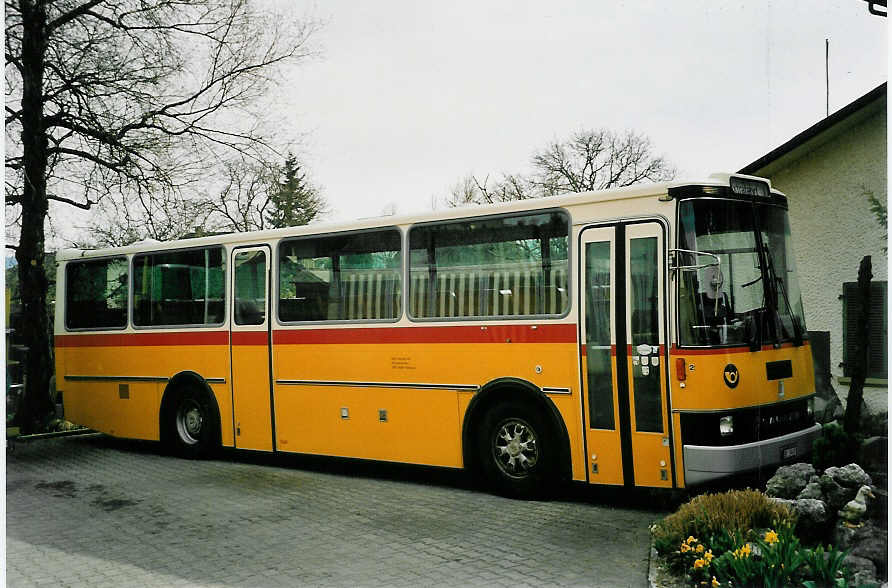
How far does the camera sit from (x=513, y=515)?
7.91 metres

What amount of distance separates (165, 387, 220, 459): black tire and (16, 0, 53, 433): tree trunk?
14.3 feet

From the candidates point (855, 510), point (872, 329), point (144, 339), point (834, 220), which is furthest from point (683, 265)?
point (144, 339)

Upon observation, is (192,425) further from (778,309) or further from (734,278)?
(778,309)

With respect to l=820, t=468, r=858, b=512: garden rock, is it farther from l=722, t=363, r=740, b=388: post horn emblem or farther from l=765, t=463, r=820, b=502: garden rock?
l=722, t=363, r=740, b=388: post horn emblem

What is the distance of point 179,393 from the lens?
38.3 feet

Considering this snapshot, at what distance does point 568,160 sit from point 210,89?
6881 mm

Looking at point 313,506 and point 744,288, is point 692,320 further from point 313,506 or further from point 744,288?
point 313,506

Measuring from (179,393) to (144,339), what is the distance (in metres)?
0.87

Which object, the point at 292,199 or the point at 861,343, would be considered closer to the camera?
the point at 861,343

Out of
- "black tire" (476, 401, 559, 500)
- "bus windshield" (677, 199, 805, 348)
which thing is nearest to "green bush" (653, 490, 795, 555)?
"bus windshield" (677, 199, 805, 348)

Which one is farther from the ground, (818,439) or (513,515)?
(818,439)

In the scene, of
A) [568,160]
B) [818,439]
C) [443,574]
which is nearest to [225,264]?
[443,574]

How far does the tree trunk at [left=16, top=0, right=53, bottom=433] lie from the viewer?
13258mm

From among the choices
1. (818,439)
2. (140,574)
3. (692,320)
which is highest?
(692,320)
